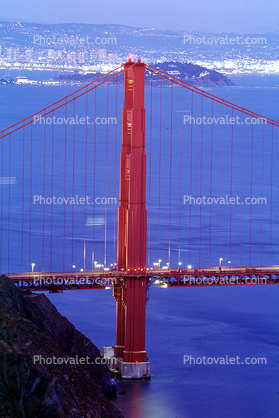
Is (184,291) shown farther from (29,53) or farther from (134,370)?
(29,53)

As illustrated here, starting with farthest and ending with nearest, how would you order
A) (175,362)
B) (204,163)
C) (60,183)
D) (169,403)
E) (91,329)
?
(204,163) → (60,183) → (91,329) → (175,362) → (169,403)

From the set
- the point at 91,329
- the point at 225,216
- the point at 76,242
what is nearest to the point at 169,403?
the point at 91,329

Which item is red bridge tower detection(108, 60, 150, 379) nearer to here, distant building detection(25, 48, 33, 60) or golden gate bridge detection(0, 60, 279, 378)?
golden gate bridge detection(0, 60, 279, 378)

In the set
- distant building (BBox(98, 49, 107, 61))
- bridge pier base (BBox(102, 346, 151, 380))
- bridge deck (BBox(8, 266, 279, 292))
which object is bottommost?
bridge pier base (BBox(102, 346, 151, 380))

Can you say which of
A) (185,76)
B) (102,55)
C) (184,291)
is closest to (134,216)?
(184,291)

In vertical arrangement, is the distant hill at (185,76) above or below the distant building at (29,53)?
below

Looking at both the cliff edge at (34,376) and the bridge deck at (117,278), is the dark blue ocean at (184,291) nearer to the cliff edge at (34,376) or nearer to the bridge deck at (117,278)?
the bridge deck at (117,278)

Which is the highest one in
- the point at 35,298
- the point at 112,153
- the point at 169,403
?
the point at 112,153

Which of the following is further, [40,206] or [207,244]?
[40,206]


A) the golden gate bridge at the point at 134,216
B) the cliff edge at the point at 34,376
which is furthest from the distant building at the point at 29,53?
the cliff edge at the point at 34,376

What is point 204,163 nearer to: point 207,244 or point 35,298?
point 207,244

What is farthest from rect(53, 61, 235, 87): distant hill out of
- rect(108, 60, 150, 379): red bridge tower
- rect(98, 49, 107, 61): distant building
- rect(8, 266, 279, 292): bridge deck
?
rect(108, 60, 150, 379): red bridge tower
